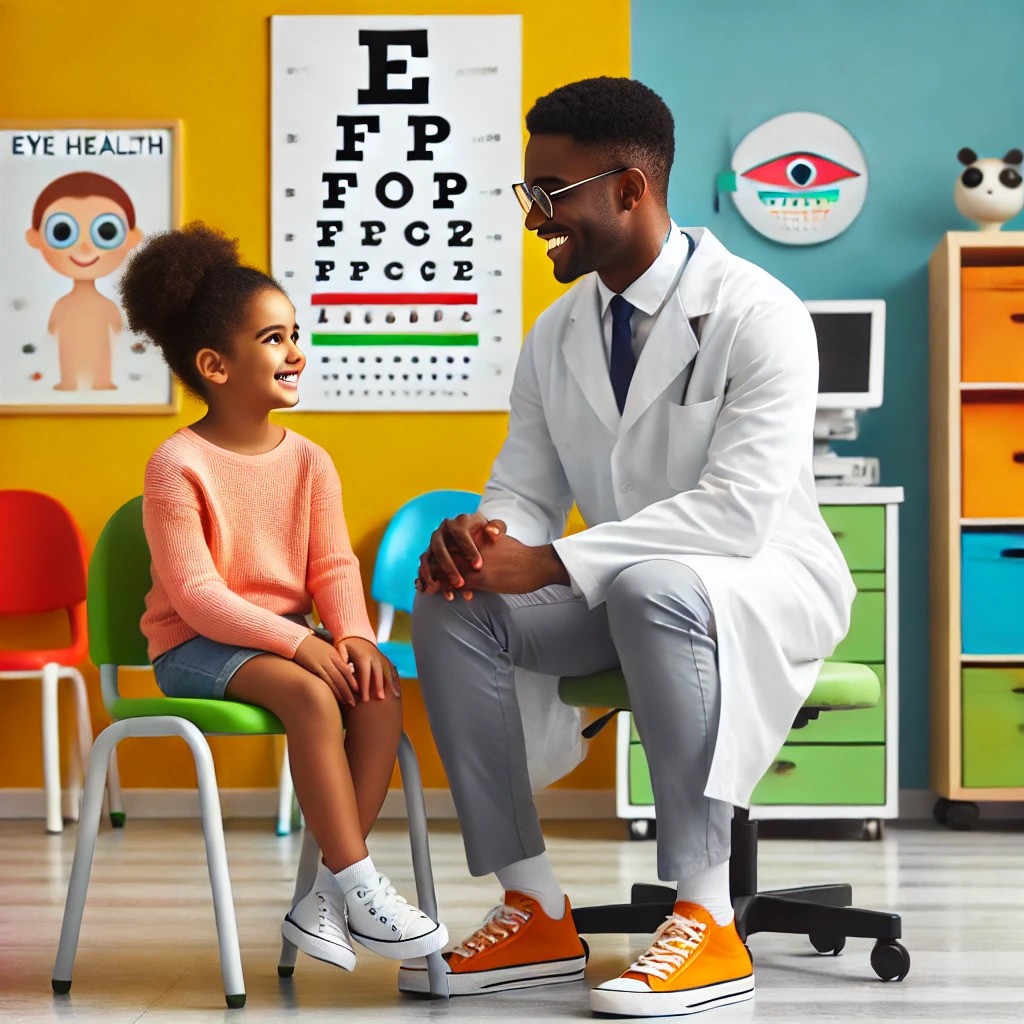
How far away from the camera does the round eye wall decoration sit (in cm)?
350

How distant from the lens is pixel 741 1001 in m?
1.61

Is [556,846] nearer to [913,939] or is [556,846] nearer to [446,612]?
[913,939]

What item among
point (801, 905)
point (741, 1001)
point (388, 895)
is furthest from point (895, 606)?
point (388, 895)

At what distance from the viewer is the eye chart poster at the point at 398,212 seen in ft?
11.1

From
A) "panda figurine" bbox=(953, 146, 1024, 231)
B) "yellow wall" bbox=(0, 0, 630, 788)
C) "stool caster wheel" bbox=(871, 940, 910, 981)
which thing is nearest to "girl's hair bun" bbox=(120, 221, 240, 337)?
"stool caster wheel" bbox=(871, 940, 910, 981)

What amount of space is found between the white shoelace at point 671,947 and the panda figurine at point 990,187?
2336 mm

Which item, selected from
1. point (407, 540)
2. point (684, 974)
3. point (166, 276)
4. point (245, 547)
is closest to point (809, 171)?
point (407, 540)

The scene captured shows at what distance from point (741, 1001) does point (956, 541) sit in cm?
182

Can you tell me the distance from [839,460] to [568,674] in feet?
5.22

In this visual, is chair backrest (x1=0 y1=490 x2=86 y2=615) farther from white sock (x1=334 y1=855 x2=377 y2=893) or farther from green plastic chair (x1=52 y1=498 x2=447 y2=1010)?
white sock (x1=334 y1=855 x2=377 y2=893)

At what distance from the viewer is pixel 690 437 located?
1.78m

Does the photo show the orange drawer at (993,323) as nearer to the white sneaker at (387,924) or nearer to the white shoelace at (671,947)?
the white shoelace at (671,947)

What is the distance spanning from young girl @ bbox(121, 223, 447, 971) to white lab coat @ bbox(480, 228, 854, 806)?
26 centimetres

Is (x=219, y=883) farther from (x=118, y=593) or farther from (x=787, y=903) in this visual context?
(x=787, y=903)
